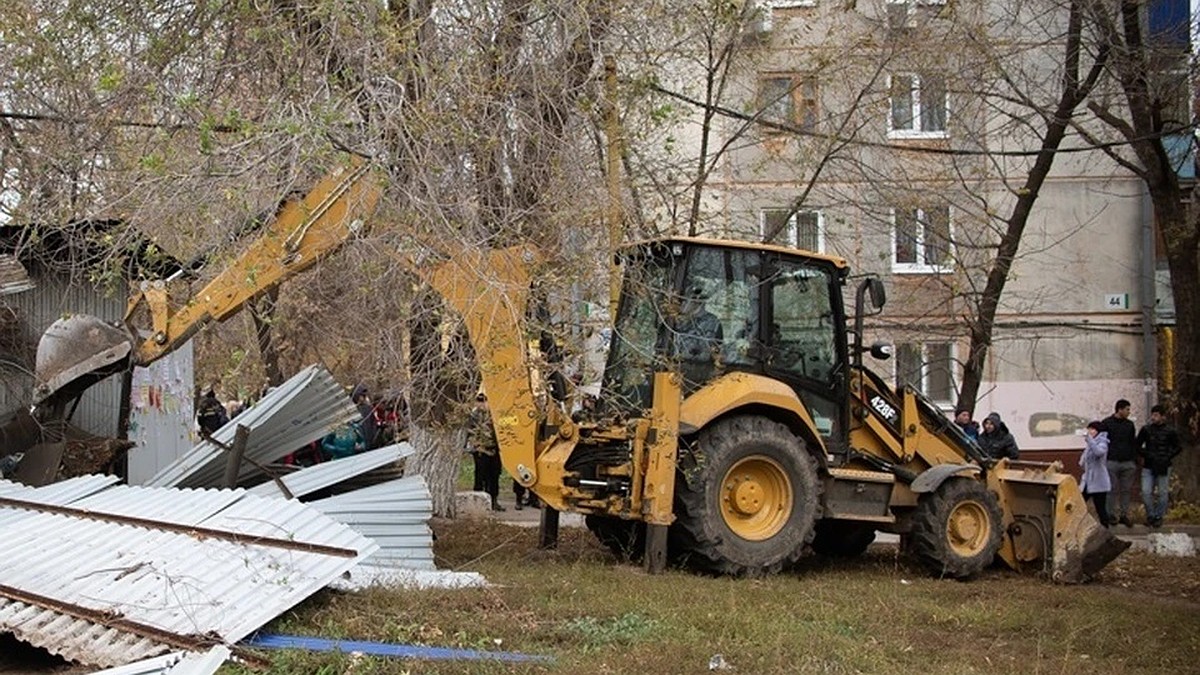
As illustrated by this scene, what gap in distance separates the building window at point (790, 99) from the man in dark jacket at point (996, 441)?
438cm

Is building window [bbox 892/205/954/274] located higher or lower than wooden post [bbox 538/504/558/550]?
higher

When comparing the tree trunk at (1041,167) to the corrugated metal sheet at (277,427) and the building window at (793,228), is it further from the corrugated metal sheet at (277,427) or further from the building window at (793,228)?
the corrugated metal sheet at (277,427)

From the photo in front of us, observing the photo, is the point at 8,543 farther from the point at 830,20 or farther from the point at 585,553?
the point at 830,20

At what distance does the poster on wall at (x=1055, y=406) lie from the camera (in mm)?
24328

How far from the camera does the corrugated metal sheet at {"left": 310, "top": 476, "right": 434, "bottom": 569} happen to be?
11023 millimetres

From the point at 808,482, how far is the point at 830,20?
8.72 meters

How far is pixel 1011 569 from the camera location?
13.2m

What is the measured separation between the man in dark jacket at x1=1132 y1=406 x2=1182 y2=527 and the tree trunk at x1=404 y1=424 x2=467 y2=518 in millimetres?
7869

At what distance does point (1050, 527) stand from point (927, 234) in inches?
270

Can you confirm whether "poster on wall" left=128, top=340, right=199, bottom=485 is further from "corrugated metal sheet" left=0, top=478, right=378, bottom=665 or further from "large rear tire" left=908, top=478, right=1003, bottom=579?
"large rear tire" left=908, top=478, right=1003, bottom=579

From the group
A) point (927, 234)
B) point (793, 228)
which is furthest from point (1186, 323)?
point (793, 228)

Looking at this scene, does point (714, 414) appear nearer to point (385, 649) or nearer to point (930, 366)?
point (385, 649)

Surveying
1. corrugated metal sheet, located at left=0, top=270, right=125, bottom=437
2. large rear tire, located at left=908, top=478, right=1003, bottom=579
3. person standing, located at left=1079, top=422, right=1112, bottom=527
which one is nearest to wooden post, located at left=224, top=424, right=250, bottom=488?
corrugated metal sheet, located at left=0, top=270, right=125, bottom=437

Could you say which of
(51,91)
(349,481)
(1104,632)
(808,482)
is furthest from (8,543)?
(1104,632)
